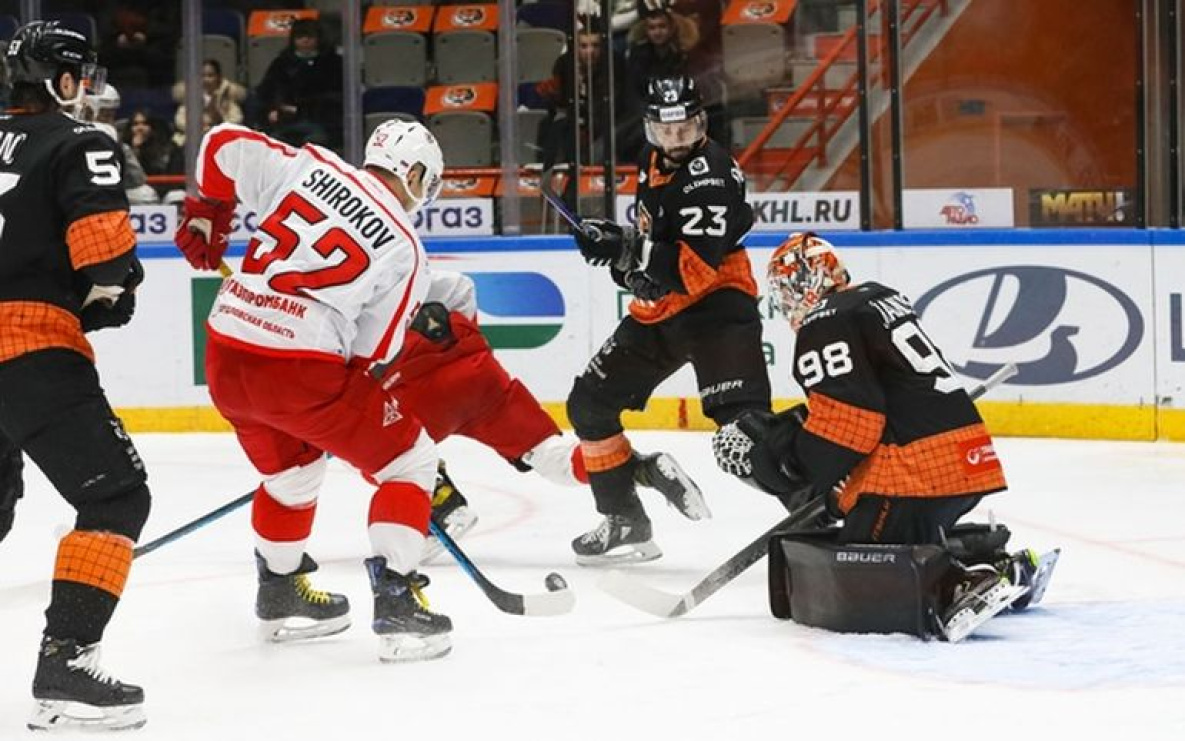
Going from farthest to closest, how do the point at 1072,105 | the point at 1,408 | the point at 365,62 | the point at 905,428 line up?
the point at 365,62 → the point at 1072,105 → the point at 905,428 → the point at 1,408

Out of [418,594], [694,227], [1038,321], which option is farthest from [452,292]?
[1038,321]

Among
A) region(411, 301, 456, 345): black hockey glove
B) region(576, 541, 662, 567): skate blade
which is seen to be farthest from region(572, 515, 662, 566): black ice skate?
region(411, 301, 456, 345): black hockey glove

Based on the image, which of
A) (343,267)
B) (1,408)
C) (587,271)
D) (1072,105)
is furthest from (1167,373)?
(1,408)

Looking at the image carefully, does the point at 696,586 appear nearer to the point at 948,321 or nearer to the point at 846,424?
the point at 846,424

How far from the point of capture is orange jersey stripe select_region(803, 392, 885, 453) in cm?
419

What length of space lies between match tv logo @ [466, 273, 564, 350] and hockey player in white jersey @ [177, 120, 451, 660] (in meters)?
3.83

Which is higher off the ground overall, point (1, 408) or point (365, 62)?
point (365, 62)

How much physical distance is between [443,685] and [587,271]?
4289 millimetres

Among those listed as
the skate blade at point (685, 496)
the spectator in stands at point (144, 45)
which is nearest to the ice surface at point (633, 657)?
the skate blade at point (685, 496)

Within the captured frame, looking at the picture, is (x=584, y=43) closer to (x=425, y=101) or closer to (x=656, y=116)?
(x=425, y=101)

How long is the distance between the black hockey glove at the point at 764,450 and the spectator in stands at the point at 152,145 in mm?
4717

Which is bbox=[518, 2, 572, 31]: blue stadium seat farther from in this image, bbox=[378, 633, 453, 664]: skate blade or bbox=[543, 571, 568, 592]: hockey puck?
bbox=[378, 633, 453, 664]: skate blade

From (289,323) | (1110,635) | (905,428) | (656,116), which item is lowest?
(1110,635)

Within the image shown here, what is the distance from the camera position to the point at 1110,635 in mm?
4281
